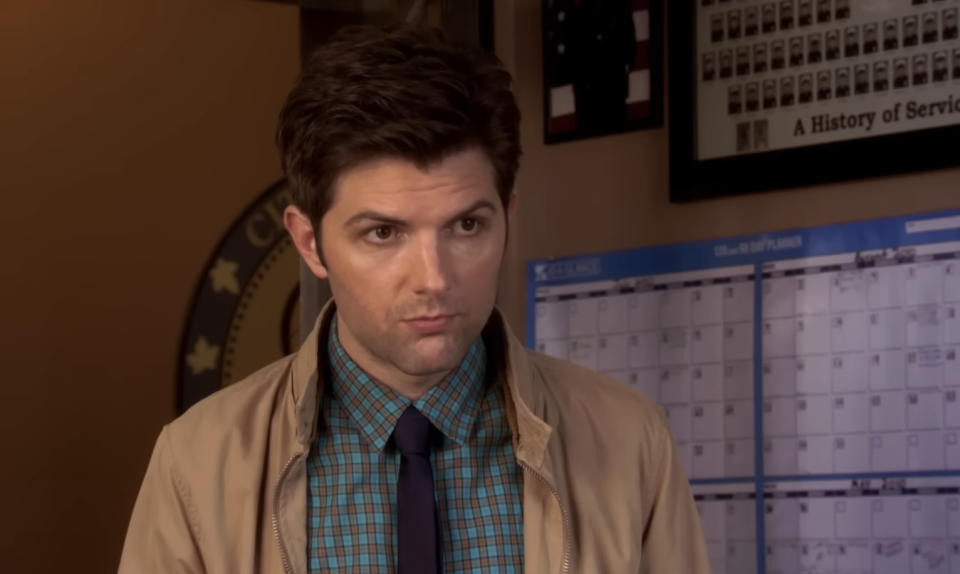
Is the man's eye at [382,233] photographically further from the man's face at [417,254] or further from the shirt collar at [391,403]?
the shirt collar at [391,403]

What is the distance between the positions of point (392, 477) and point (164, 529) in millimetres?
229

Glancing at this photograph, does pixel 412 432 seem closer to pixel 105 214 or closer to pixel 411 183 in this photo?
pixel 411 183

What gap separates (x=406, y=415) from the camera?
4.60 feet

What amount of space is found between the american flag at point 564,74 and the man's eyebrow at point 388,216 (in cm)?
63

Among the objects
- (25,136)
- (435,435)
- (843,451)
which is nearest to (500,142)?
(435,435)

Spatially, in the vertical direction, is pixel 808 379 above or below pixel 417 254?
below

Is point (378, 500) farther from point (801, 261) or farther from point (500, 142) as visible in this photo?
point (801, 261)

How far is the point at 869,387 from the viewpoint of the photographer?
64.0 inches

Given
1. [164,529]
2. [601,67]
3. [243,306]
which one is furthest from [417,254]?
[243,306]

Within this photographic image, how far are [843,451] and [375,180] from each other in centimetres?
69

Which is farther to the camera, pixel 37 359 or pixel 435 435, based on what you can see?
pixel 37 359

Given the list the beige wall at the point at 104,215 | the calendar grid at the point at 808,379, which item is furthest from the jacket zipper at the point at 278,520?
the beige wall at the point at 104,215

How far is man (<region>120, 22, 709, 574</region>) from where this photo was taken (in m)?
1.29

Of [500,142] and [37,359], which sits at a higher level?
[500,142]
